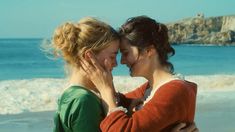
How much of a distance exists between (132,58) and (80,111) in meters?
0.39

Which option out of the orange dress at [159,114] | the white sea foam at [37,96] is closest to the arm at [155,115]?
the orange dress at [159,114]

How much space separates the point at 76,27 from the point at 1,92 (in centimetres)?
1390

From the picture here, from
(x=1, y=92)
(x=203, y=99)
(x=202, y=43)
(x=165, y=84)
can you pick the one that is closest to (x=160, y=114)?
(x=165, y=84)

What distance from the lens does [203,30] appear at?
339 ft

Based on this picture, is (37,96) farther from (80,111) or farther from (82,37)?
(80,111)

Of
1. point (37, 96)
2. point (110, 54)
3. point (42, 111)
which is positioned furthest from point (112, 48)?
point (37, 96)

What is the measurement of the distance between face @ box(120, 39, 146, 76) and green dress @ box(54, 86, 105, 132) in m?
0.25

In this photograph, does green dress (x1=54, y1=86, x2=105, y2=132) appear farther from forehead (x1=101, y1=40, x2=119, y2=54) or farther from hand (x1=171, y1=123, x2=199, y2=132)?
hand (x1=171, y1=123, x2=199, y2=132)

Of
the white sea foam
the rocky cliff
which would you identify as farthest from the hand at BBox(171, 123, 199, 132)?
the rocky cliff

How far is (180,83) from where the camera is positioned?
2.60 m

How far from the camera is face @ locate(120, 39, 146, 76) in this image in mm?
2729

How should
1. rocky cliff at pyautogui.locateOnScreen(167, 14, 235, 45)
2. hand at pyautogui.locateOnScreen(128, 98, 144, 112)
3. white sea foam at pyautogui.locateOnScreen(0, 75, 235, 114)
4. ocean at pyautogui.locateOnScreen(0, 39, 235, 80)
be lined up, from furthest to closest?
rocky cliff at pyautogui.locateOnScreen(167, 14, 235, 45)
ocean at pyautogui.locateOnScreen(0, 39, 235, 80)
white sea foam at pyautogui.locateOnScreen(0, 75, 235, 114)
hand at pyautogui.locateOnScreen(128, 98, 144, 112)

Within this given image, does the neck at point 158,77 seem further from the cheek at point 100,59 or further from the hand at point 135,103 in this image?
the cheek at point 100,59

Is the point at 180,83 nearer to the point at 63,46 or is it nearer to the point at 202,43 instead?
the point at 63,46
